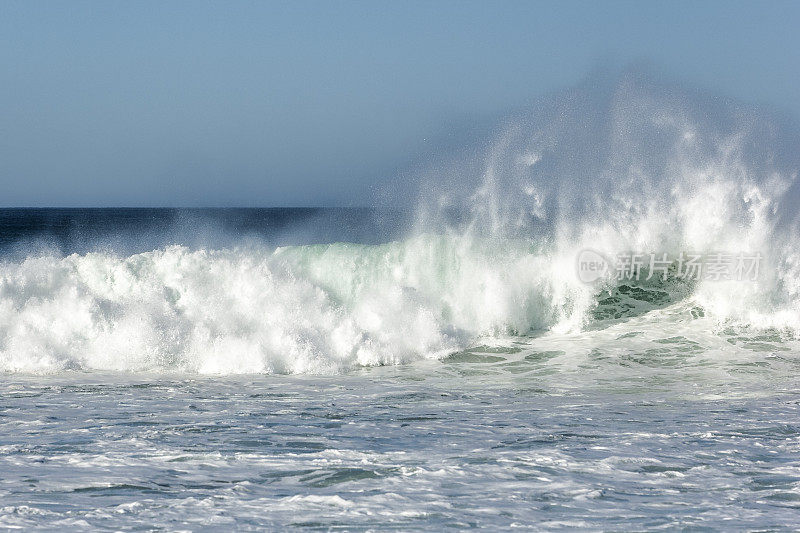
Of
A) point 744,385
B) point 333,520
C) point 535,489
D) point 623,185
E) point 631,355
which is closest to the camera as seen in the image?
point 333,520

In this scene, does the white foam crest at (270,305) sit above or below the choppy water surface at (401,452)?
above

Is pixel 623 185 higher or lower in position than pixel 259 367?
higher

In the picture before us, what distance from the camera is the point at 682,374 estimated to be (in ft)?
35.4

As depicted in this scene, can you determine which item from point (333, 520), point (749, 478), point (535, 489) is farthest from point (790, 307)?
point (333, 520)

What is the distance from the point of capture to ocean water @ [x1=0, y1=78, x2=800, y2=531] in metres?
5.48

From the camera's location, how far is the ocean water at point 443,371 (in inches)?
216

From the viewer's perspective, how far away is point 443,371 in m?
11.2

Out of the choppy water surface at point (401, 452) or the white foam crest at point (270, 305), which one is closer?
the choppy water surface at point (401, 452)

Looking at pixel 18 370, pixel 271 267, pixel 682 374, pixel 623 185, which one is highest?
pixel 623 185

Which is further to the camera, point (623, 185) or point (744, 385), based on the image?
point (623, 185)

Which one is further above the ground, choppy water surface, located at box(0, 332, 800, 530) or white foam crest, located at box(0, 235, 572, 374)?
white foam crest, located at box(0, 235, 572, 374)

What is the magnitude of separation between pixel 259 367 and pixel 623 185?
803cm

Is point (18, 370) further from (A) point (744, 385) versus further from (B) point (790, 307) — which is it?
(B) point (790, 307)

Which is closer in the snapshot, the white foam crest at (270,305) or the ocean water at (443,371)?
the ocean water at (443,371)
